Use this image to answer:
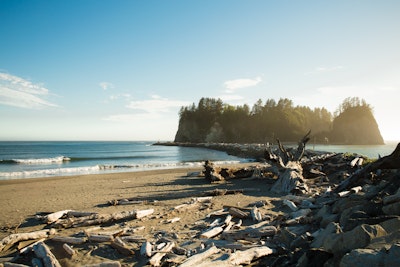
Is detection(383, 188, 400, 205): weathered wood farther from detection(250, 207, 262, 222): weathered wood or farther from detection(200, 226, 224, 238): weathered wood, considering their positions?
detection(200, 226, 224, 238): weathered wood

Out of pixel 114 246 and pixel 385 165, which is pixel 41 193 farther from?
pixel 385 165

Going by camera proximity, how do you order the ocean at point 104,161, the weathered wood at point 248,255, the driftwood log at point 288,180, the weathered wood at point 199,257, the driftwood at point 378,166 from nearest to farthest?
the weathered wood at point 199,257, the weathered wood at point 248,255, the driftwood at point 378,166, the driftwood log at point 288,180, the ocean at point 104,161

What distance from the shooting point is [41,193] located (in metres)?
13.4

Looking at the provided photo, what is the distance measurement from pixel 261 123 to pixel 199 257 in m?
106

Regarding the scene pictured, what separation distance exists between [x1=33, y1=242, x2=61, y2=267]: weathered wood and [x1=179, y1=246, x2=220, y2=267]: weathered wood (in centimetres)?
240

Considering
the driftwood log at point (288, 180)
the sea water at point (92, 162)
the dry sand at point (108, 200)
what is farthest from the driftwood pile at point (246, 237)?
the sea water at point (92, 162)

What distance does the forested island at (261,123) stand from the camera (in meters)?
95.8

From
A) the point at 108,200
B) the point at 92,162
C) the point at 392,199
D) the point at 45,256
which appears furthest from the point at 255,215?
the point at 92,162

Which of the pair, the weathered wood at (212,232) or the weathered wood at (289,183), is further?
the weathered wood at (289,183)

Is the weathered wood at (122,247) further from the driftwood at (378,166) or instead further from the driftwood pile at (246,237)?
the driftwood at (378,166)

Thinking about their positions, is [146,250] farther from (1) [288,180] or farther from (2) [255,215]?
(1) [288,180]

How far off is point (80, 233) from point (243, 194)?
7248 millimetres

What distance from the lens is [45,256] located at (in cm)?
499

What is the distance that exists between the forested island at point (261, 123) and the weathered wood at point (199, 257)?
313 feet
